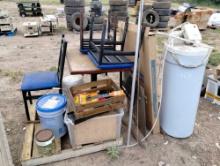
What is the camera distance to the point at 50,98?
2.20 metres

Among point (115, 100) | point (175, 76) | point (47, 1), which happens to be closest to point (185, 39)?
point (175, 76)

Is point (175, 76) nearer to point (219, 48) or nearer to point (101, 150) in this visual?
point (101, 150)

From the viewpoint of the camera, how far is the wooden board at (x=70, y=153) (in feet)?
6.40

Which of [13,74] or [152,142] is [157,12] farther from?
[152,142]

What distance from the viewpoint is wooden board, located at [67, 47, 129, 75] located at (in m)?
1.99

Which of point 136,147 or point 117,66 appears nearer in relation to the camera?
point 117,66

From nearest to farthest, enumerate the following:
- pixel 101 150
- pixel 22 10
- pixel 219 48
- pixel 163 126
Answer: pixel 101 150 → pixel 163 126 → pixel 219 48 → pixel 22 10

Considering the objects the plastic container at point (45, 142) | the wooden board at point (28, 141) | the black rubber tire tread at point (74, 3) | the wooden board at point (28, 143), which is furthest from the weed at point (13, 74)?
the black rubber tire tread at point (74, 3)

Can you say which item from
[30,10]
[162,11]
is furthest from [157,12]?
[30,10]

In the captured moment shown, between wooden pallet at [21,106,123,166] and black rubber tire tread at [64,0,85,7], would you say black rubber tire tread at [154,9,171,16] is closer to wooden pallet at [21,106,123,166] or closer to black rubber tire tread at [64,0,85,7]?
black rubber tire tread at [64,0,85,7]

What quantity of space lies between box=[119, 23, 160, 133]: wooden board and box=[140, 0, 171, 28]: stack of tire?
16.4 feet

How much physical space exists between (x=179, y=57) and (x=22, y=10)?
Result: 9086mm

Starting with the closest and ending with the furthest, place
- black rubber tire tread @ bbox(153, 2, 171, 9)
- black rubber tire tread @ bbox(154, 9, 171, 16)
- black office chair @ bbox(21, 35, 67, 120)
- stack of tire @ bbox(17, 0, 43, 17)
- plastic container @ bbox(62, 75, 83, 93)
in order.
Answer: black office chair @ bbox(21, 35, 67, 120)
plastic container @ bbox(62, 75, 83, 93)
black rubber tire tread @ bbox(153, 2, 171, 9)
black rubber tire tread @ bbox(154, 9, 171, 16)
stack of tire @ bbox(17, 0, 43, 17)

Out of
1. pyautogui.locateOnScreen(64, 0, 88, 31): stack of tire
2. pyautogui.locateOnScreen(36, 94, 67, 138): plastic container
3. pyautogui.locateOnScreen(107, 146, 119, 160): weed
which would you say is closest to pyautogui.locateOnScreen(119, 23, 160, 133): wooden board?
pyautogui.locateOnScreen(107, 146, 119, 160): weed
